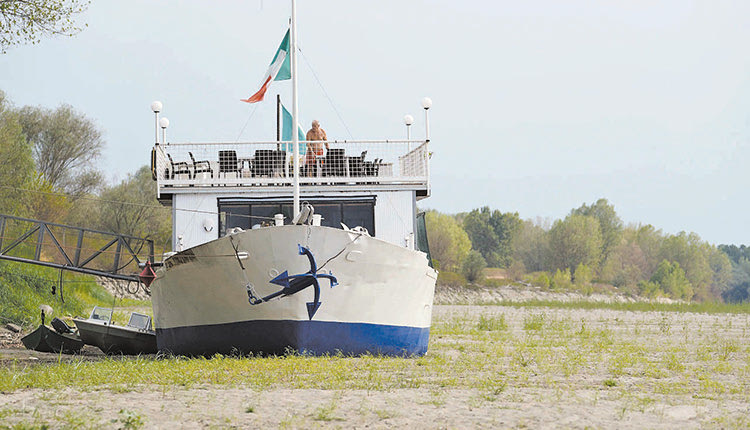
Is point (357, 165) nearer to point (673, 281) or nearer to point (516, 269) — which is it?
point (673, 281)

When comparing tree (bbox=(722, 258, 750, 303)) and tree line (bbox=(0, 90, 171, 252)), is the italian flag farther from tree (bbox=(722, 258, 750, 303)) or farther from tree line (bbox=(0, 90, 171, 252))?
tree (bbox=(722, 258, 750, 303))

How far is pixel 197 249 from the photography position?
13359 millimetres

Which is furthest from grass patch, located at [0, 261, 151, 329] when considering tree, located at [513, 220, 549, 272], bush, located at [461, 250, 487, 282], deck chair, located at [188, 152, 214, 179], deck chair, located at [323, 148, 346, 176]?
tree, located at [513, 220, 549, 272]

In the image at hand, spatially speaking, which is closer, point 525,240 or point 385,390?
point 385,390

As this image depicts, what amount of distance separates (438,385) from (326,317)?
3.28 metres

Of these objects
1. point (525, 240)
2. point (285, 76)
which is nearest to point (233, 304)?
point (285, 76)

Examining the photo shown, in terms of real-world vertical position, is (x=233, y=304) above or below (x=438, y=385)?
above

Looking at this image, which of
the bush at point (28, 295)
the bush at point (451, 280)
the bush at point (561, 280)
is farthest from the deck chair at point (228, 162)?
the bush at point (561, 280)

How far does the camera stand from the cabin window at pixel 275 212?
16.2m

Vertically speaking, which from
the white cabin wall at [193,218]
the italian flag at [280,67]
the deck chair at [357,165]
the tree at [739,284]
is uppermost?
the italian flag at [280,67]

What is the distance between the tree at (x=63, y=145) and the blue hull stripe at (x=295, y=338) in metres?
44.4

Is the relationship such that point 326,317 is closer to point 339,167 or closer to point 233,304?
point 233,304

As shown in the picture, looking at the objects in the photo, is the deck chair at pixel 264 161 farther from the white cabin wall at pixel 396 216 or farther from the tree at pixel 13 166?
the tree at pixel 13 166

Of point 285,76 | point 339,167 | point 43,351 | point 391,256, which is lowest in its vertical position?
point 43,351
